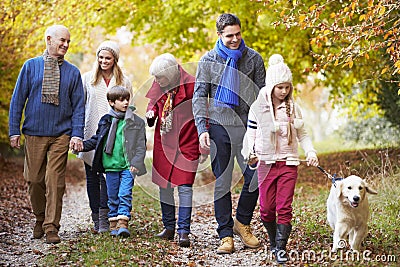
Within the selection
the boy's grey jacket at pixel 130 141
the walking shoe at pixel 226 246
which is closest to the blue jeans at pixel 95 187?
the boy's grey jacket at pixel 130 141

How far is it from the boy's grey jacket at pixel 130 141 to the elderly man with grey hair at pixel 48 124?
0.24 m

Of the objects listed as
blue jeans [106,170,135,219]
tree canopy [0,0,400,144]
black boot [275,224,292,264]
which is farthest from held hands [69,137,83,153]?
tree canopy [0,0,400,144]

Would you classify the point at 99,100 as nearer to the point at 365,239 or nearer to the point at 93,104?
the point at 93,104

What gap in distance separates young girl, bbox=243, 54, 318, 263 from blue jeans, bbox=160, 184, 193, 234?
3.35 feet

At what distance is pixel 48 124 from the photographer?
6.44 m

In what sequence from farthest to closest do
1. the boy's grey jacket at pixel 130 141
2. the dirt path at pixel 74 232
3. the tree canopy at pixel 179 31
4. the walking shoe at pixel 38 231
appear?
the tree canopy at pixel 179 31
the walking shoe at pixel 38 231
the boy's grey jacket at pixel 130 141
the dirt path at pixel 74 232

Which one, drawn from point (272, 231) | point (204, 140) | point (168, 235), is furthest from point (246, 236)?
point (204, 140)

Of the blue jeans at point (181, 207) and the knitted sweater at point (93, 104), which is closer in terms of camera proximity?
the blue jeans at point (181, 207)

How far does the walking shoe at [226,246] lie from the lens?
594cm

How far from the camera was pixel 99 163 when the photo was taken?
6676mm

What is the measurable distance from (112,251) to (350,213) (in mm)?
2241

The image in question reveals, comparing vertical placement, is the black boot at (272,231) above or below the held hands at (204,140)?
below

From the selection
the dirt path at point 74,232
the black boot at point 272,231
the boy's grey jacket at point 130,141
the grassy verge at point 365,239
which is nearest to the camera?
the grassy verge at point 365,239

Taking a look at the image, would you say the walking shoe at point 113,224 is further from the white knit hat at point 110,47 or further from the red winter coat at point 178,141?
the white knit hat at point 110,47
